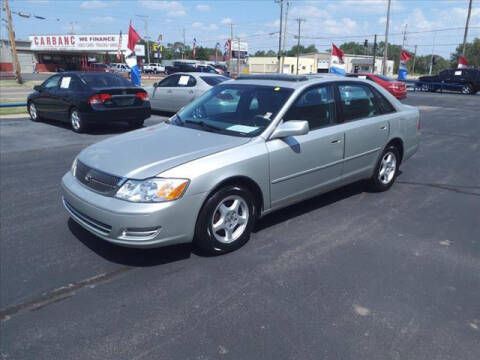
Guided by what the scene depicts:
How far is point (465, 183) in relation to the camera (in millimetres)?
6121

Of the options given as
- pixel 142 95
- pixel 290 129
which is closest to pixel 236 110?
pixel 290 129

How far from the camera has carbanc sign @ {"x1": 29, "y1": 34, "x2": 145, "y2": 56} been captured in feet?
178

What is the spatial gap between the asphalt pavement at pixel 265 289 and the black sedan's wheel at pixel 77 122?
4714 millimetres

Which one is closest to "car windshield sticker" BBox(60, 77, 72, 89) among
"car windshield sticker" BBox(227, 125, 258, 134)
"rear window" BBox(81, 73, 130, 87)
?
"rear window" BBox(81, 73, 130, 87)

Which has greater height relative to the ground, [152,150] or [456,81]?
[456,81]

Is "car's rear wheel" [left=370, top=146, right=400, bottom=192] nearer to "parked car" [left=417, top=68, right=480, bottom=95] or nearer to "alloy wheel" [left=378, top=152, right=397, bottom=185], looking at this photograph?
"alloy wheel" [left=378, top=152, right=397, bottom=185]

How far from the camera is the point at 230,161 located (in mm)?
3521

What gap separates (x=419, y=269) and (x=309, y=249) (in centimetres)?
98

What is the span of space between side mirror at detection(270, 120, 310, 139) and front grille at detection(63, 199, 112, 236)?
177 centimetres

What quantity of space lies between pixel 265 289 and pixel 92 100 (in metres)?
7.64

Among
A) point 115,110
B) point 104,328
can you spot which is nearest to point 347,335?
point 104,328

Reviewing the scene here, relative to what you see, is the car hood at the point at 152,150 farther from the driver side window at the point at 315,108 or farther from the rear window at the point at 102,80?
the rear window at the point at 102,80

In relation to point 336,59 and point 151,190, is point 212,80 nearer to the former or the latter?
point 336,59

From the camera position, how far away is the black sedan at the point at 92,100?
9.34 m
